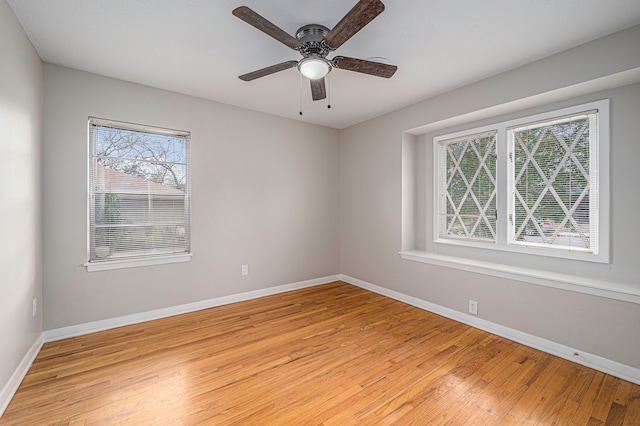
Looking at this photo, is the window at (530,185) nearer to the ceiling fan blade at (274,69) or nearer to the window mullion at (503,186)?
the window mullion at (503,186)

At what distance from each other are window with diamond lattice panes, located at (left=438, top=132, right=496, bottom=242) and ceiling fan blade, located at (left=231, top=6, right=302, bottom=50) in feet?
7.99

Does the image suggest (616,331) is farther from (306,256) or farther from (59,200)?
(59,200)

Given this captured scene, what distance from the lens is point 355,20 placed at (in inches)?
63.2

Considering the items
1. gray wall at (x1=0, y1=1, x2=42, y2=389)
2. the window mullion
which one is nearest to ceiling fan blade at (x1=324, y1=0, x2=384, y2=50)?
gray wall at (x1=0, y1=1, x2=42, y2=389)

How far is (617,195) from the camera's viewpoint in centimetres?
230

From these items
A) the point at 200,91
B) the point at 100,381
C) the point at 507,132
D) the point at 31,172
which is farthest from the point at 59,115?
the point at 507,132

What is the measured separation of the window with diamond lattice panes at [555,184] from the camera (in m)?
2.48

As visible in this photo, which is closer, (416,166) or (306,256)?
(416,166)

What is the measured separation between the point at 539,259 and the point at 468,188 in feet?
3.44

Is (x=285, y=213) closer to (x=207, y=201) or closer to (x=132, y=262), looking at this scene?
(x=207, y=201)

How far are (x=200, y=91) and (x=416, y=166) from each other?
2.91 meters

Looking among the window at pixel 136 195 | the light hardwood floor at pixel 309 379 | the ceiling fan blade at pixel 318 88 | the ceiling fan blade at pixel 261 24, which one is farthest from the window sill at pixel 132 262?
the ceiling fan blade at pixel 261 24

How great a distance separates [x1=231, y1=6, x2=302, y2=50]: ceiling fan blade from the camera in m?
1.55

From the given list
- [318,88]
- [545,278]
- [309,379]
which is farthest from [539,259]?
[318,88]
